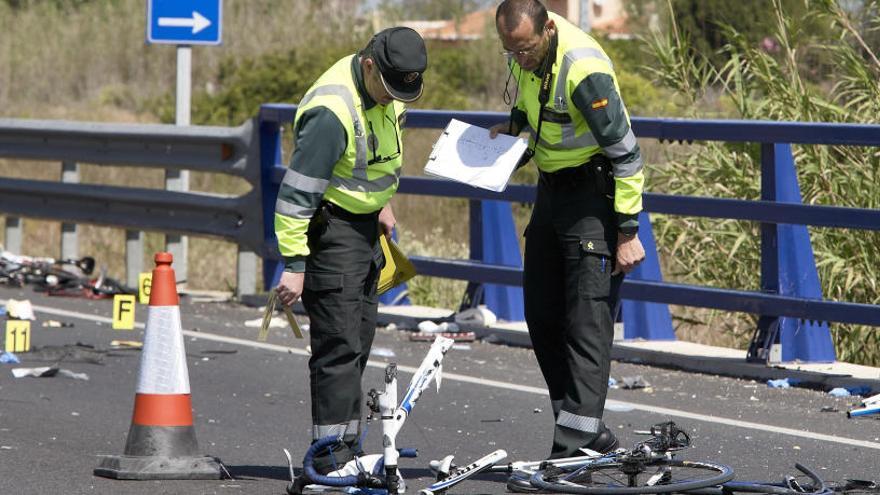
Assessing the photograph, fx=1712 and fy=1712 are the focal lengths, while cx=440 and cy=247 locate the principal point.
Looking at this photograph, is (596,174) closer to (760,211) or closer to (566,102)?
(566,102)

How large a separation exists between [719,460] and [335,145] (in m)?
2.16

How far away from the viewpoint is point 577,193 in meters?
6.25

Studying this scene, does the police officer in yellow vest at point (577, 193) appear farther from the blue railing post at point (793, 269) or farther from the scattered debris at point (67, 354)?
the scattered debris at point (67, 354)

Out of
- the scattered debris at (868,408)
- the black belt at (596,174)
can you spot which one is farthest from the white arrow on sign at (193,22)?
the black belt at (596,174)

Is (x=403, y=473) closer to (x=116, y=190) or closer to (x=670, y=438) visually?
(x=670, y=438)

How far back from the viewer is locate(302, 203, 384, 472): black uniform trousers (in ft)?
19.6

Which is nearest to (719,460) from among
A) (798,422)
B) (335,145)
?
(798,422)

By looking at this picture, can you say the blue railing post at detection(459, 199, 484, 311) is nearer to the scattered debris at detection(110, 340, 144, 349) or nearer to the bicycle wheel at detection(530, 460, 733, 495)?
the scattered debris at detection(110, 340, 144, 349)

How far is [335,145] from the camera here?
5.79 meters

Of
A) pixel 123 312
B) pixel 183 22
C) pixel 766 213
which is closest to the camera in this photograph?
pixel 766 213

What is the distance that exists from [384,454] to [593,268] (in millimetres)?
1101

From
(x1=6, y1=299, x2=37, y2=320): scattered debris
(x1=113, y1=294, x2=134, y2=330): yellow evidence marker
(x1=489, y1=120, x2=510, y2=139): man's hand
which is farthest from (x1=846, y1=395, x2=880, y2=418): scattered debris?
(x1=6, y1=299, x2=37, y2=320): scattered debris

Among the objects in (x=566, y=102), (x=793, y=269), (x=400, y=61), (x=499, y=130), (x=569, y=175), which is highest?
(x=400, y=61)

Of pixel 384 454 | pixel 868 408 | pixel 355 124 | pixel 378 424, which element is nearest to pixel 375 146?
pixel 355 124
